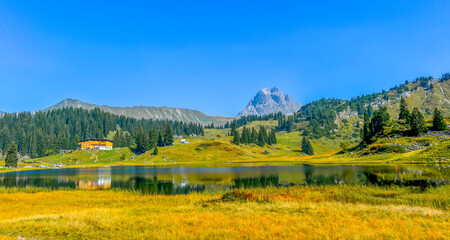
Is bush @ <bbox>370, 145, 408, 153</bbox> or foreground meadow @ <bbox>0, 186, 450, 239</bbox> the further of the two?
bush @ <bbox>370, 145, 408, 153</bbox>

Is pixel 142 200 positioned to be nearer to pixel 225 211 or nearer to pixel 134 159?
pixel 225 211

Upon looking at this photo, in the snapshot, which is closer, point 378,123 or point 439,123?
point 439,123

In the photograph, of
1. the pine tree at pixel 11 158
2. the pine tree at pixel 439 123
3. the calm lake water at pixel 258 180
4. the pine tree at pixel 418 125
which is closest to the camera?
the calm lake water at pixel 258 180

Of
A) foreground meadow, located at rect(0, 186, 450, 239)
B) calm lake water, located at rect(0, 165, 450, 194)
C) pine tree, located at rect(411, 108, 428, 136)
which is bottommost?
calm lake water, located at rect(0, 165, 450, 194)

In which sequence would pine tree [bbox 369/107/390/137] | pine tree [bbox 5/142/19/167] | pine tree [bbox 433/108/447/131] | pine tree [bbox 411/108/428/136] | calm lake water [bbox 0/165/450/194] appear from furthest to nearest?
Answer: pine tree [bbox 369/107/390/137] < pine tree [bbox 5/142/19/167] < pine tree [bbox 411/108/428/136] < pine tree [bbox 433/108/447/131] < calm lake water [bbox 0/165/450/194]

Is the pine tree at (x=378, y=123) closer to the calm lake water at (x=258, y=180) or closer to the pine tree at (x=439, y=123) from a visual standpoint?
the pine tree at (x=439, y=123)

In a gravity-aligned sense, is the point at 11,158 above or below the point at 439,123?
below

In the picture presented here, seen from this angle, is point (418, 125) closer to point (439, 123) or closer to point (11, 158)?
point (439, 123)

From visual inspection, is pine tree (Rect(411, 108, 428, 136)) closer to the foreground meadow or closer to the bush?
the bush

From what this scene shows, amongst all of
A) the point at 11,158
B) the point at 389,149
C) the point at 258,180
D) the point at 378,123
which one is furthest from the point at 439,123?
the point at 11,158

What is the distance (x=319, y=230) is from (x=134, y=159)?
613ft

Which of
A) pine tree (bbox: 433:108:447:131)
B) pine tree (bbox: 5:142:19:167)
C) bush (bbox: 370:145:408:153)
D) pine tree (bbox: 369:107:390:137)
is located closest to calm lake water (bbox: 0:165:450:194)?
bush (bbox: 370:145:408:153)

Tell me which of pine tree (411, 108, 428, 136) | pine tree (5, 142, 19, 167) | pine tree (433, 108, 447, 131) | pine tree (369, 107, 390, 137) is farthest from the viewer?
pine tree (369, 107, 390, 137)

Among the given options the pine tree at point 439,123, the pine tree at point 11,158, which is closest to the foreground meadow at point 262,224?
the pine tree at point 439,123
